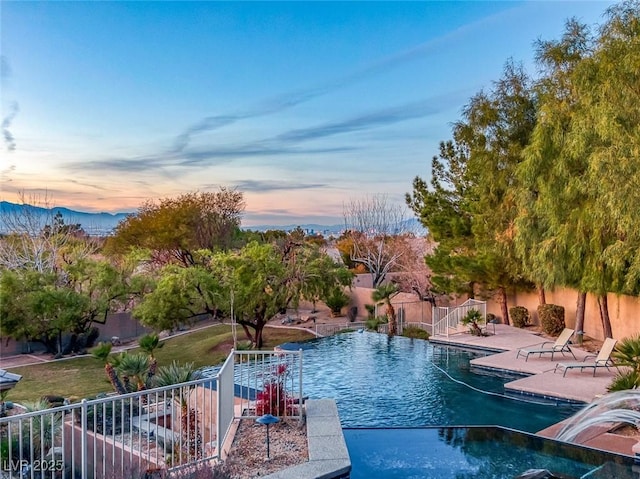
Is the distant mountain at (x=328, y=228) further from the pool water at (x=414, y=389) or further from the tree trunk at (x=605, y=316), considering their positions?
the pool water at (x=414, y=389)

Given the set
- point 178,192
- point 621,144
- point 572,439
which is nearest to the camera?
point 572,439

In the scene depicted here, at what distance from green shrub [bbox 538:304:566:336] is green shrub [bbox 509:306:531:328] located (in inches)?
58.1

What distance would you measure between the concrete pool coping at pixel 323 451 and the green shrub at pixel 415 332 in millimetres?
10325

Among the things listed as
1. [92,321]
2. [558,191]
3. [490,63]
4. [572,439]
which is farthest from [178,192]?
[572,439]

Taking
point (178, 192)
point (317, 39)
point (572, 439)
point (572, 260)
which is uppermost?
point (317, 39)

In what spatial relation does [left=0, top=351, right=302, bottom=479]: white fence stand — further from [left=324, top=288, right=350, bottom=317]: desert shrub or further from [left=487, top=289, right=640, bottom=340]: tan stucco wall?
[left=324, top=288, right=350, bottom=317]: desert shrub

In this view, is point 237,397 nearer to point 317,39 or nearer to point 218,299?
point 218,299

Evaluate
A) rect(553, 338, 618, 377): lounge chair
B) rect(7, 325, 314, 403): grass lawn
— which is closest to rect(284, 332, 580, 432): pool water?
rect(553, 338, 618, 377): lounge chair

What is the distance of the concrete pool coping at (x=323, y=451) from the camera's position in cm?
497

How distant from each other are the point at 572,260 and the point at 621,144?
3.61 m

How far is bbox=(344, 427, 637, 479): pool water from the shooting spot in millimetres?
5680

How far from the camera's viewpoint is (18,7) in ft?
38.0

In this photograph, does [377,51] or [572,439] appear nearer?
[572,439]

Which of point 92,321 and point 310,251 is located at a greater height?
point 310,251
